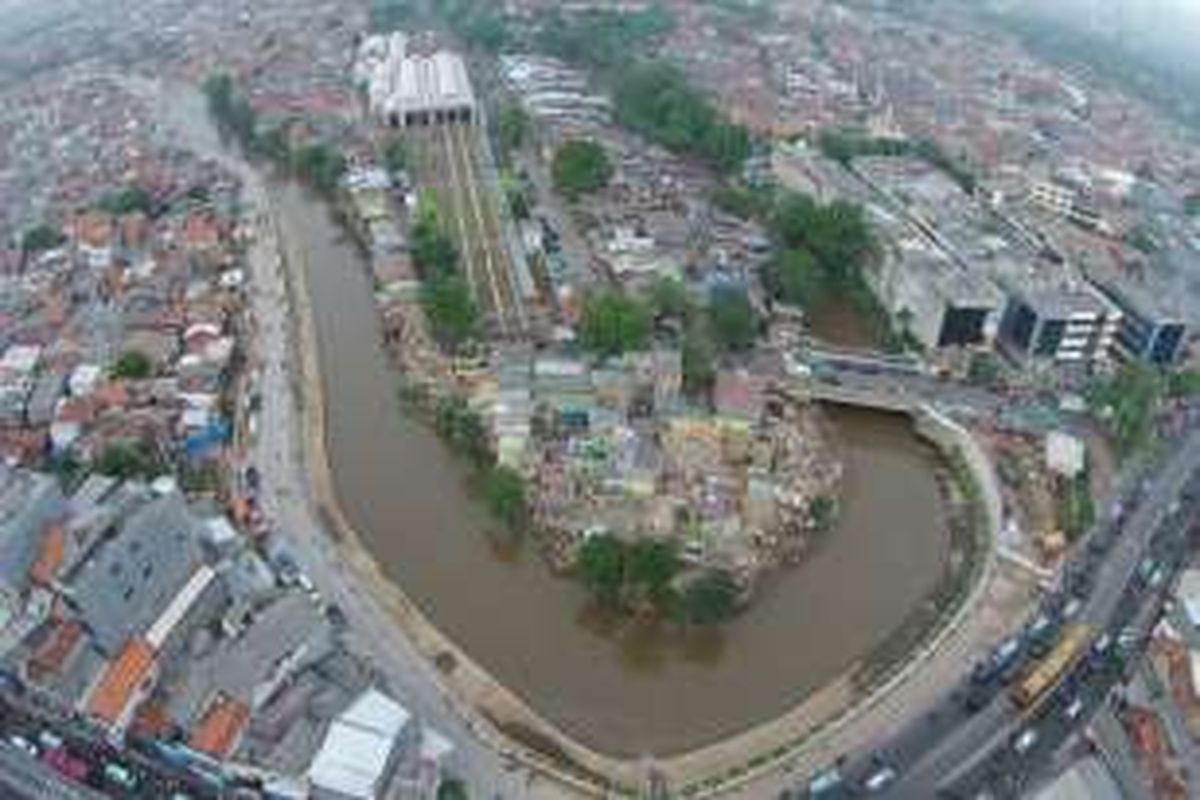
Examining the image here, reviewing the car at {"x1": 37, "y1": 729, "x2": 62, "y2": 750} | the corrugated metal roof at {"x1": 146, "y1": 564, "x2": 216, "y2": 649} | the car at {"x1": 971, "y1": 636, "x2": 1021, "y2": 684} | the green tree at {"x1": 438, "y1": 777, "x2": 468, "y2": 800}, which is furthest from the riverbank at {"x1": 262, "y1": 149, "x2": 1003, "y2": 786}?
the car at {"x1": 37, "y1": 729, "x2": 62, "y2": 750}

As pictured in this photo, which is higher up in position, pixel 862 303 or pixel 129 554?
pixel 129 554

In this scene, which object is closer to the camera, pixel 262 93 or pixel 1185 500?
pixel 1185 500

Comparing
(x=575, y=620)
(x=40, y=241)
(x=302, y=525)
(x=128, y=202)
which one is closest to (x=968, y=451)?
(x=575, y=620)

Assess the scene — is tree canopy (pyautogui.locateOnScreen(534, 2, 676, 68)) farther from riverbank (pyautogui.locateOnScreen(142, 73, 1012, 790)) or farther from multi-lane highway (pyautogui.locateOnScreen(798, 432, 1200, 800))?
multi-lane highway (pyautogui.locateOnScreen(798, 432, 1200, 800))

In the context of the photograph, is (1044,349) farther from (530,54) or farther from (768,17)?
(768,17)

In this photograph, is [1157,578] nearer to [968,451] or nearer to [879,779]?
[968,451]

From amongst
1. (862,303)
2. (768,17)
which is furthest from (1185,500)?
(768,17)
